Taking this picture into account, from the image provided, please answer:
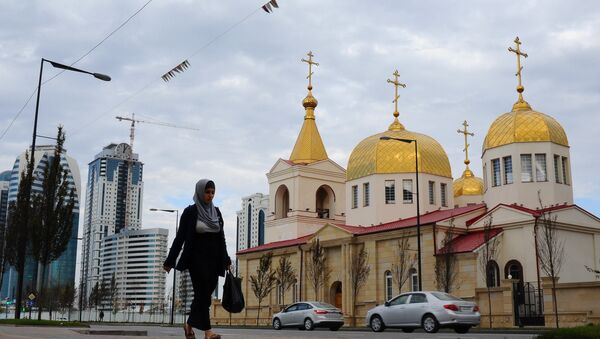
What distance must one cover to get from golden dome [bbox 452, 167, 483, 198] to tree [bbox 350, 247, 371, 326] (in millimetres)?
16359

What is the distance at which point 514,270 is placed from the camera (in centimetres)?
3969

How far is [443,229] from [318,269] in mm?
9747

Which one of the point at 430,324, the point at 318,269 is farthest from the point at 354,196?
the point at 430,324

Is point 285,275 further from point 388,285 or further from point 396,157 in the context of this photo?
point 396,157

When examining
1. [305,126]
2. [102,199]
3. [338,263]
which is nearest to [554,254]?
[338,263]

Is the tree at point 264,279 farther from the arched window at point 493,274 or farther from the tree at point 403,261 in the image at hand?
the arched window at point 493,274

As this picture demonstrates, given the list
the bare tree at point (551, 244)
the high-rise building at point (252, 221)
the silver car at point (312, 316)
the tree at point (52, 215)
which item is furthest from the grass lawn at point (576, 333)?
the high-rise building at point (252, 221)

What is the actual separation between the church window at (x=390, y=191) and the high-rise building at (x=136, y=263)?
104 metres

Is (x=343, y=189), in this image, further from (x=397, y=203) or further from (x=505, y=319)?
(x=505, y=319)

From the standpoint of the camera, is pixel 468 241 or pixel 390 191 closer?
pixel 468 241

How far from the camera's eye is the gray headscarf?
9.18 metres

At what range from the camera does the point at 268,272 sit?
5275 cm

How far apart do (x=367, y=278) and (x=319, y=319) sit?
15.7 m

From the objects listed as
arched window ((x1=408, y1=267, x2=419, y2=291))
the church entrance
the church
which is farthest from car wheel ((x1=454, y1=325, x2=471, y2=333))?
the church entrance
